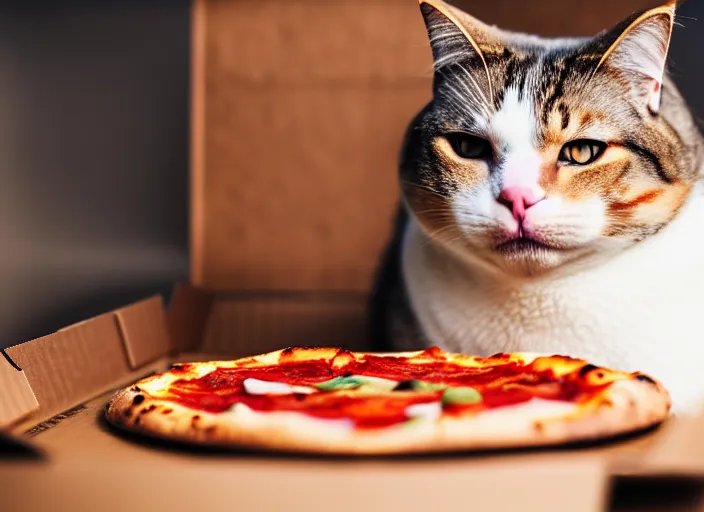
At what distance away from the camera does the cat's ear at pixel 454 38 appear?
107cm

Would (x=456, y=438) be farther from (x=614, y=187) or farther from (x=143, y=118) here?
(x=143, y=118)

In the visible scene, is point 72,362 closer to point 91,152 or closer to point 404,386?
point 404,386

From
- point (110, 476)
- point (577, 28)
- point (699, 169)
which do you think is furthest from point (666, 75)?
point (110, 476)

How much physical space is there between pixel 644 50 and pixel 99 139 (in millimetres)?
1174

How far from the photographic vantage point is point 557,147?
3.27ft

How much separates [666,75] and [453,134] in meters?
0.36

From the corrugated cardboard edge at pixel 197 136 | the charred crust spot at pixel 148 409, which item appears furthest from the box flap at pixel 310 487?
the corrugated cardboard edge at pixel 197 136

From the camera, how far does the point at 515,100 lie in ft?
3.38

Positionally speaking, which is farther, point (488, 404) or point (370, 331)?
point (370, 331)

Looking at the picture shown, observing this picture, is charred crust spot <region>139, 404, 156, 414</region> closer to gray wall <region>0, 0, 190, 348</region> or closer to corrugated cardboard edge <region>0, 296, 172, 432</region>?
corrugated cardboard edge <region>0, 296, 172, 432</region>

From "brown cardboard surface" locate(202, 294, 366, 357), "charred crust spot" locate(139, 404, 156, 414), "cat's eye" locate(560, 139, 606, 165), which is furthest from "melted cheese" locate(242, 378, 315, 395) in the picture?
"brown cardboard surface" locate(202, 294, 366, 357)

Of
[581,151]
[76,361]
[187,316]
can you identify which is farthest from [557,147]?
[187,316]

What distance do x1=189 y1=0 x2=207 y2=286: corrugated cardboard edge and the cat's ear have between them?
0.85 metres

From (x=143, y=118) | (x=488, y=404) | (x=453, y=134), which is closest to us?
(x=488, y=404)
